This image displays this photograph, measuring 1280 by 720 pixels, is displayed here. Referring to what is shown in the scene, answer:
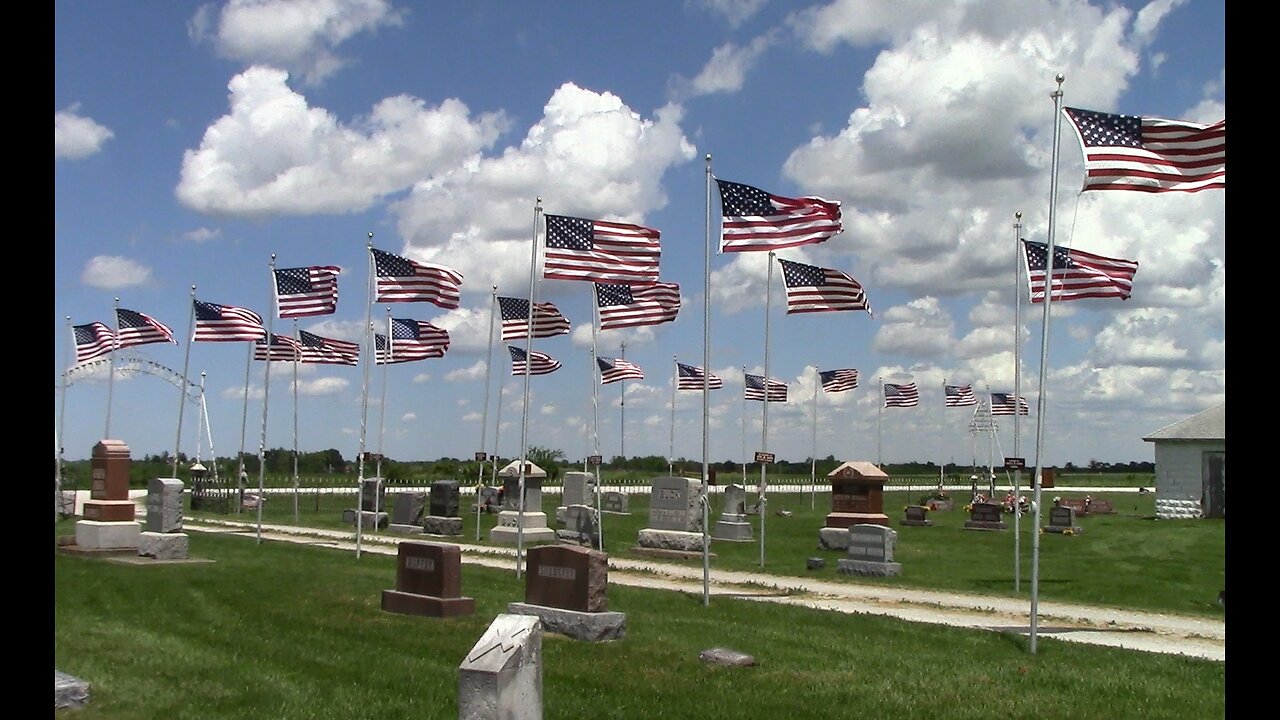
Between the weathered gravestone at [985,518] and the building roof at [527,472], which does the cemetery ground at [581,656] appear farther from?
the weathered gravestone at [985,518]

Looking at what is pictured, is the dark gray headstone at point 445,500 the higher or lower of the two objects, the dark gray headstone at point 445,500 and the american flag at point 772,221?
the lower

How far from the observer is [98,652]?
13.1 m

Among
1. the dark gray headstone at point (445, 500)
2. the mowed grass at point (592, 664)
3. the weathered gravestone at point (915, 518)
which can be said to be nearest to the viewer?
the mowed grass at point (592, 664)

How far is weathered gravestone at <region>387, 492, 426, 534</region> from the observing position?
1432 inches

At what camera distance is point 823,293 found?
69.4 ft

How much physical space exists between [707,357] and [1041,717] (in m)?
8.56

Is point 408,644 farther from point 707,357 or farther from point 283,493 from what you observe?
point 283,493

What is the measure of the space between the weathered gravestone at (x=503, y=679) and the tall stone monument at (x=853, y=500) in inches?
956

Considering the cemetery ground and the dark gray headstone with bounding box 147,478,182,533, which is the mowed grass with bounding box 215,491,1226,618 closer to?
the cemetery ground

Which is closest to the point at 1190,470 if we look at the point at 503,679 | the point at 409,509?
the point at 409,509

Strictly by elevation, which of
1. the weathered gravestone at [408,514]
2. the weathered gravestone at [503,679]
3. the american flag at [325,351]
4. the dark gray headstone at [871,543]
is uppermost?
the american flag at [325,351]

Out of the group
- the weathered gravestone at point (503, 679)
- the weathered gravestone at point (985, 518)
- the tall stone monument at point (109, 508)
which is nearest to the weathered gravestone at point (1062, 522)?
the weathered gravestone at point (985, 518)

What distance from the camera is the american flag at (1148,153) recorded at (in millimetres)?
12836
